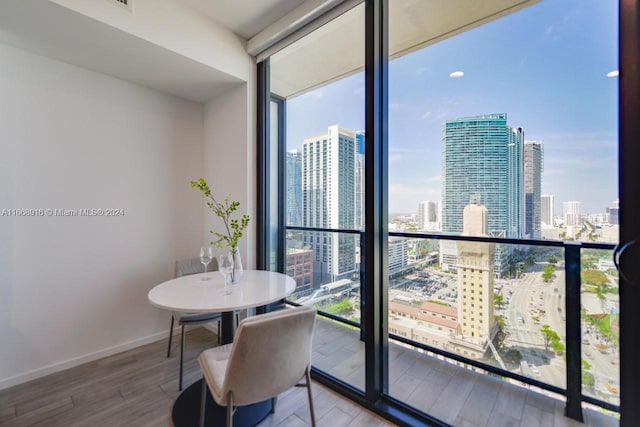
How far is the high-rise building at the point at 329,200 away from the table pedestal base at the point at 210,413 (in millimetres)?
1265

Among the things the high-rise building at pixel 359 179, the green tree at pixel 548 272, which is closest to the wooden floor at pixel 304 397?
the green tree at pixel 548 272

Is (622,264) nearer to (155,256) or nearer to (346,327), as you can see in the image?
(346,327)

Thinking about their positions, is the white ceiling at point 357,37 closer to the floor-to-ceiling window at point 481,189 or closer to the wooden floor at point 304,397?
the floor-to-ceiling window at point 481,189

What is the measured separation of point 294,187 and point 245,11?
5.21 ft

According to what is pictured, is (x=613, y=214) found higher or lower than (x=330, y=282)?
higher

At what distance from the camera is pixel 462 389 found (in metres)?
1.92

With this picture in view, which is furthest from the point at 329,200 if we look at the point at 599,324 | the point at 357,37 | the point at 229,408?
the point at 599,324

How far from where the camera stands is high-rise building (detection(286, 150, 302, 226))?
2.78m

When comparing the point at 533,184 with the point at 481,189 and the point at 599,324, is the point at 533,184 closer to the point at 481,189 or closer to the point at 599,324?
the point at 481,189

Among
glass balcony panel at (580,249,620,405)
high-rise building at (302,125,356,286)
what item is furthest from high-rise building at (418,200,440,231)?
glass balcony panel at (580,249,620,405)

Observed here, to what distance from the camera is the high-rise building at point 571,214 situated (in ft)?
4.89

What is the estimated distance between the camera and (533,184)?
1.64 m

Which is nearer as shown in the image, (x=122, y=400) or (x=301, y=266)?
(x=122, y=400)

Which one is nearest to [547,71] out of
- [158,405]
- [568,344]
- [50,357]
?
[568,344]
